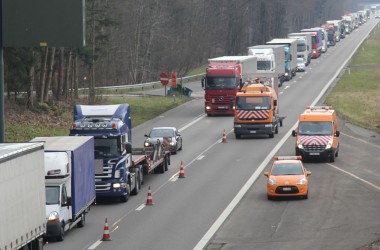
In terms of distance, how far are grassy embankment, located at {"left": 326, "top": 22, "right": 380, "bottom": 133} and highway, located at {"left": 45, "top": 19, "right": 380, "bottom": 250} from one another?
1022 centimetres

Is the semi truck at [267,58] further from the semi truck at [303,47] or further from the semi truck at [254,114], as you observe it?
the semi truck at [303,47]

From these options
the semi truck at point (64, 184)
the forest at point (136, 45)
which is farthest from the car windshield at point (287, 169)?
the forest at point (136, 45)

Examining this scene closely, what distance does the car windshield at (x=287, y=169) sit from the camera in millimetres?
41500

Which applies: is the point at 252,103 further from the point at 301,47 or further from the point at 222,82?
the point at 301,47

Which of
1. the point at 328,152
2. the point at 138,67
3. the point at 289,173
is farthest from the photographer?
the point at 138,67

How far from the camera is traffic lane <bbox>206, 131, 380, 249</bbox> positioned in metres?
32.3

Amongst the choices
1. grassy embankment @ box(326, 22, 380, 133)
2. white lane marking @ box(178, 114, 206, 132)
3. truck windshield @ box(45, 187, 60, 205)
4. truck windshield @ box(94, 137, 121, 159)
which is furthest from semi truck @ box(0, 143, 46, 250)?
grassy embankment @ box(326, 22, 380, 133)

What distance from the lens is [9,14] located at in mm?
32969

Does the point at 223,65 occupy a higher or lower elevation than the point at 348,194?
higher

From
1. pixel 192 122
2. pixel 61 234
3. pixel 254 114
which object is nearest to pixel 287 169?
pixel 61 234

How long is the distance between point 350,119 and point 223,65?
9.56 metres

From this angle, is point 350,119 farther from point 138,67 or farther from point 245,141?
point 138,67

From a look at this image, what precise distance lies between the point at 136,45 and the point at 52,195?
83.3m

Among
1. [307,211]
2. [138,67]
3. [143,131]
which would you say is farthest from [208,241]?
[138,67]
